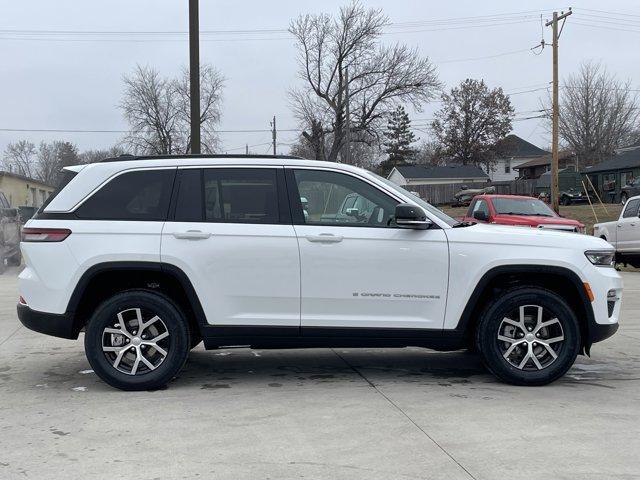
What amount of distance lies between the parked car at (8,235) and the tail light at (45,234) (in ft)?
40.6

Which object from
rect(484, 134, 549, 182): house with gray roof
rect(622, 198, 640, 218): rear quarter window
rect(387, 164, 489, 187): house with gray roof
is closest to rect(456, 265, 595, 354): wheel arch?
rect(622, 198, 640, 218): rear quarter window

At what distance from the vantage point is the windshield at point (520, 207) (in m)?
14.8

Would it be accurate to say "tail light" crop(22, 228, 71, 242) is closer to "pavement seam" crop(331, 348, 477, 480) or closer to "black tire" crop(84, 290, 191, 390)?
"black tire" crop(84, 290, 191, 390)

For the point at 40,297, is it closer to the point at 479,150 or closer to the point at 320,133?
the point at 320,133

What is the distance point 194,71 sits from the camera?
13.3 meters

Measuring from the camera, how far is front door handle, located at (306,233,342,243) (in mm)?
5430

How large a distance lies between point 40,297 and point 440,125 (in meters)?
77.7

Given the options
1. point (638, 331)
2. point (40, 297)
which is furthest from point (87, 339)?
point (638, 331)

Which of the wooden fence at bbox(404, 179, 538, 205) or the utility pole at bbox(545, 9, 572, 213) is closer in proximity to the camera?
the utility pole at bbox(545, 9, 572, 213)

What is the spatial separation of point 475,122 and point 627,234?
212 feet

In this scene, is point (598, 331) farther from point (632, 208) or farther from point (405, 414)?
point (632, 208)

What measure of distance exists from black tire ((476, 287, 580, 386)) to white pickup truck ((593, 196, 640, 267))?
40.1 ft

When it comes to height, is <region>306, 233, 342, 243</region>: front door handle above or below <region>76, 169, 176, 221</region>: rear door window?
below

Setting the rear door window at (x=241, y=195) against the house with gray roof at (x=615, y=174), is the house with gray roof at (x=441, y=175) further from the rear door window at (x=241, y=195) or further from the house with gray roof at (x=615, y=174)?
the rear door window at (x=241, y=195)
